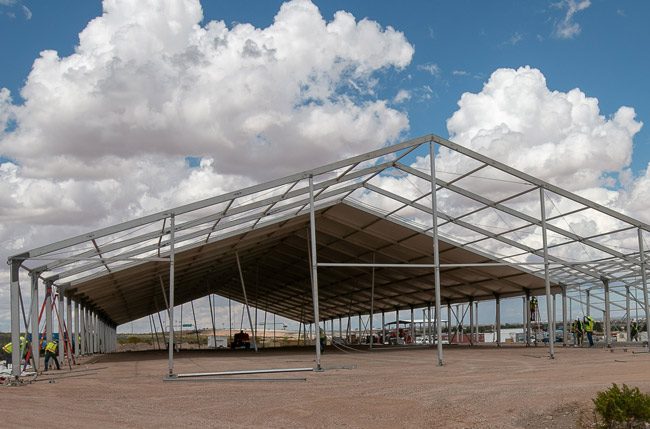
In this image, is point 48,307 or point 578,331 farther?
point 578,331

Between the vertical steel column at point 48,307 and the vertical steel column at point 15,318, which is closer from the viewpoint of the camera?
the vertical steel column at point 15,318

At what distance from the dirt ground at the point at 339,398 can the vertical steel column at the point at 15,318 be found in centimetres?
83

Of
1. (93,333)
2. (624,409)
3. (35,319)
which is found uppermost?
(35,319)

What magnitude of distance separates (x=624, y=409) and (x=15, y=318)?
1621 cm

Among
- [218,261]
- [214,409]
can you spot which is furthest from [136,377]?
[218,261]

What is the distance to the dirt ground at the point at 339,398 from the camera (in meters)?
12.2

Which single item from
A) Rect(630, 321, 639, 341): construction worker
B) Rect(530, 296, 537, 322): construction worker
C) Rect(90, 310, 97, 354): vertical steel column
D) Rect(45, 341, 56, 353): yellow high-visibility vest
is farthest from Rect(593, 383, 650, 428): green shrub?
Rect(90, 310, 97, 354): vertical steel column

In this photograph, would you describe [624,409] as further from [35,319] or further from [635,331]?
[635,331]

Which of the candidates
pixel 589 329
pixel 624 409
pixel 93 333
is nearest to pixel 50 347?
pixel 624 409

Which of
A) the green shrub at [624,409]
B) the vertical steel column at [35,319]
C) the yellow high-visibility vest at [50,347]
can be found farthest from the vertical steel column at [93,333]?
the green shrub at [624,409]

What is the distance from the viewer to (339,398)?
47.9ft

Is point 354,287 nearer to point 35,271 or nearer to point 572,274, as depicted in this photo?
point 572,274

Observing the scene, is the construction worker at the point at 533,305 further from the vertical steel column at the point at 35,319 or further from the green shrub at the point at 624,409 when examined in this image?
the green shrub at the point at 624,409

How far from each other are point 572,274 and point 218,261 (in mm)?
18356
